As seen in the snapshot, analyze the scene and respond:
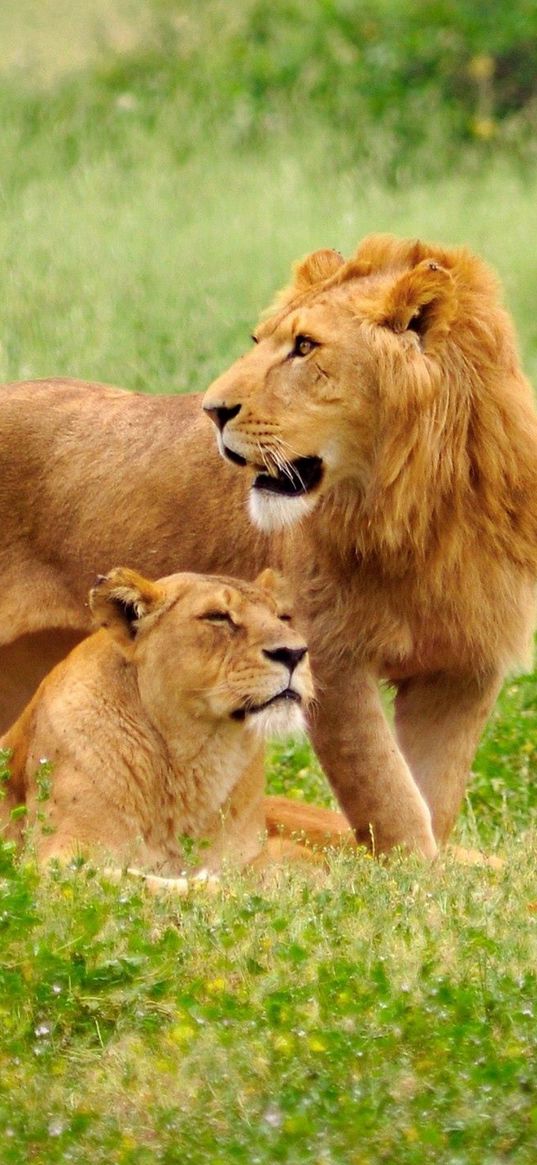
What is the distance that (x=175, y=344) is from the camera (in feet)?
41.9

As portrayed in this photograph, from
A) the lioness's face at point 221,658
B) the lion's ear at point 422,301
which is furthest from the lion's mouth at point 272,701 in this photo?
the lion's ear at point 422,301

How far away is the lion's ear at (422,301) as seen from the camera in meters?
5.77

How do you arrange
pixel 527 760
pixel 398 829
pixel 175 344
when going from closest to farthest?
pixel 398 829 < pixel 527 760 < pixel 175 344

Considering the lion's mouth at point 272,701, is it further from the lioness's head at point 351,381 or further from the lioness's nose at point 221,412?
the lioness's nose at point 221,412

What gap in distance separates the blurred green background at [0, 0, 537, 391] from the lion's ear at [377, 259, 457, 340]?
7767 millimetres

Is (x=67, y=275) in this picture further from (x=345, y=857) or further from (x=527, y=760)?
(x=345, y=857)

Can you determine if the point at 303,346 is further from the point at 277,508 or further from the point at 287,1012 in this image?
the point at 287,1012

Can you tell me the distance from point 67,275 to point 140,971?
9.29 m

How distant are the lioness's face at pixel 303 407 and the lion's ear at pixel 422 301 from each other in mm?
81

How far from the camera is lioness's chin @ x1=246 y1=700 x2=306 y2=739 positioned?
18.9 ft

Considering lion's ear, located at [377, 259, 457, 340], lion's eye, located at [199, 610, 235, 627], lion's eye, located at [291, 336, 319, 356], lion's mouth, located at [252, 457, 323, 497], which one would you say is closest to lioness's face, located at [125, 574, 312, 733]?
lion's eye, located at [199, 610, 235, 627]

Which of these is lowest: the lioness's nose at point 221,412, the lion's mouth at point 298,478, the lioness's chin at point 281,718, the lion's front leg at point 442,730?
the lion's front leg at point 442,730

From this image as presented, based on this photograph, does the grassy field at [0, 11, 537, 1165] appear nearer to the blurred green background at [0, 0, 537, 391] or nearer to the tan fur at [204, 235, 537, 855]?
the tan fur at [204, 235, 537, 855]

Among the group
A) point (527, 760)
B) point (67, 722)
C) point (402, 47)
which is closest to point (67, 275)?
point (402, 47)
